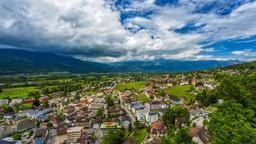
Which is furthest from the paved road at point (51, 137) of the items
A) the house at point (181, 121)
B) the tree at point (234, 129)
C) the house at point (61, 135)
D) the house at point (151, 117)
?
the tree at point (234, 129)

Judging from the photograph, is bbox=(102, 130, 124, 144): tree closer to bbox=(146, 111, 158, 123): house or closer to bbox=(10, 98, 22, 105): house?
bbox=(146, 111, 158, 123): house

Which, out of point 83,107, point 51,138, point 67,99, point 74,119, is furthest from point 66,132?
point 67,99

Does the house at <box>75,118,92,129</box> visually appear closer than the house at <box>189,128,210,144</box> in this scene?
No

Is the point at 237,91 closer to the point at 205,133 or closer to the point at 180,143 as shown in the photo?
the point at 205,133

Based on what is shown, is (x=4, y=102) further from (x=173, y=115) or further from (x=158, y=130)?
(x=173, y=115)

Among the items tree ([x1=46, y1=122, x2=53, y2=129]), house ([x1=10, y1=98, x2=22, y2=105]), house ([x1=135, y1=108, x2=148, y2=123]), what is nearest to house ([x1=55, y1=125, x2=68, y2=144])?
tree ([x1=46, y1=122, x2=53, y2=129])

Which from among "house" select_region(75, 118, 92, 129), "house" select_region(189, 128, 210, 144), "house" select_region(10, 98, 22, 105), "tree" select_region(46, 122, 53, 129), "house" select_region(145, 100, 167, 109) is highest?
"house" select_region(189, 128, 210, 144)
